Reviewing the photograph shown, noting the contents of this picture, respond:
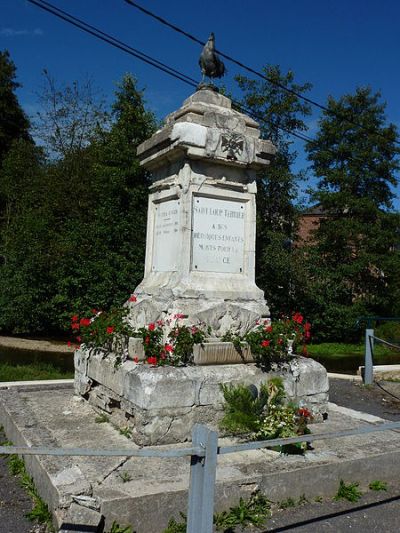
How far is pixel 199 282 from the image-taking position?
5.11m

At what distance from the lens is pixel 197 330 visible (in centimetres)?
466

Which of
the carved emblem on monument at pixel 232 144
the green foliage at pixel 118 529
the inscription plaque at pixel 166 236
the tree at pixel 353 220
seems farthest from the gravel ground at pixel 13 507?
the tree at pixel 353 220

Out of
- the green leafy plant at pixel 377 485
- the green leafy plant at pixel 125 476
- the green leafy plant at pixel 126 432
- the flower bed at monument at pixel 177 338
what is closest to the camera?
the green leafy plant at pixel 125 476

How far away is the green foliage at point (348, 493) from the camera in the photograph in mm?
3641

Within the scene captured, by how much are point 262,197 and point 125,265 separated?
18.7ft

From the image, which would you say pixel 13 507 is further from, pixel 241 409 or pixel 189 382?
pixel 241 409

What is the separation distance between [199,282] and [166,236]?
79 cm

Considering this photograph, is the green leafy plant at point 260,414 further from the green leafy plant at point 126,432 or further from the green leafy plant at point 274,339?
the green leafy plant at point 126,432

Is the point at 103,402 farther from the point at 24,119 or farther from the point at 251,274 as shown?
the point at 24,119

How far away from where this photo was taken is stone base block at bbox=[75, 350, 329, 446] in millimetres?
4109

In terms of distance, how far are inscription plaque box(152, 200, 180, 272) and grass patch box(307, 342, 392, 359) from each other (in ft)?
35.4

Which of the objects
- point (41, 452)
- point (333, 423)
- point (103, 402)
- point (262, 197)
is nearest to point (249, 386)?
point (333, 423)

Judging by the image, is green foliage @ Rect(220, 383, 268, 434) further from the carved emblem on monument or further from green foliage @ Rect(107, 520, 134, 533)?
the carved emblem on monument

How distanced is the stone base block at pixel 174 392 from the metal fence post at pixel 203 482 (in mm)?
1637
